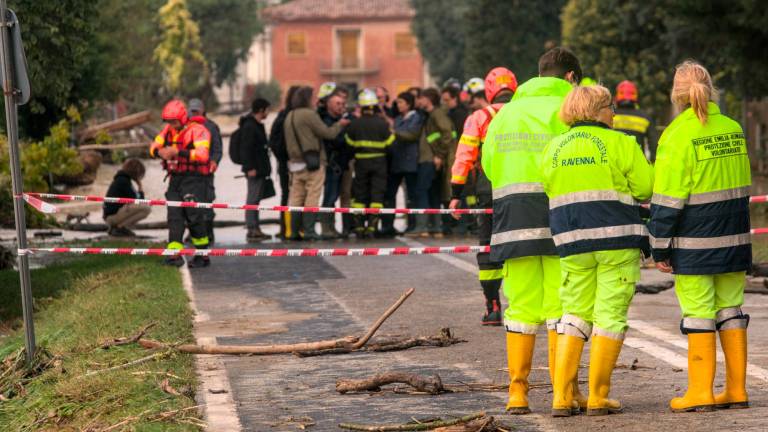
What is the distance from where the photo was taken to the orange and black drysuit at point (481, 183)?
10.5 meters

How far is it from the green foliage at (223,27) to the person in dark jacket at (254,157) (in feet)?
204

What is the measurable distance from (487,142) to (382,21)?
320ft

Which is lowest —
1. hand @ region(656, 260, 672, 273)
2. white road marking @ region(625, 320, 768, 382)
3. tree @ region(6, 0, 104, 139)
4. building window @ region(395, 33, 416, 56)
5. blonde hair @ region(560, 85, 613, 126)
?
white road marking @ region(625, 320, 768, 382)

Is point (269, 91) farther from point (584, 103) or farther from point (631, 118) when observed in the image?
point (584, 103)

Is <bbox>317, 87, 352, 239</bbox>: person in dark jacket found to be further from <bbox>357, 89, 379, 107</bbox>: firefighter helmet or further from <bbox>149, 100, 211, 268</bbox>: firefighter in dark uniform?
<bbox>149, 100, 211, 268</bbox>: firefighter in dark uniform

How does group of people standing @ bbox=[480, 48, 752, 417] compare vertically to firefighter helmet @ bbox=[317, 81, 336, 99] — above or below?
below

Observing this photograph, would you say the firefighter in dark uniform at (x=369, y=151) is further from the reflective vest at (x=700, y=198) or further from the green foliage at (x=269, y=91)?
the green foliage at (x=269, y=91)

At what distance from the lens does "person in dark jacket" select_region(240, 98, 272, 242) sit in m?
19.7

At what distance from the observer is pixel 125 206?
20.4 metres

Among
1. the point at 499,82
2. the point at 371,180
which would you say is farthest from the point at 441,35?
the point at 499,82

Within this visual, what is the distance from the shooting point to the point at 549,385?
8695 millimetres

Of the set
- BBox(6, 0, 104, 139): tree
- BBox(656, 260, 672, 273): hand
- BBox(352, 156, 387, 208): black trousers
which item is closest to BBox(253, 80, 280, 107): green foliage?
BBox(352, 156, 387, 208): black trousers

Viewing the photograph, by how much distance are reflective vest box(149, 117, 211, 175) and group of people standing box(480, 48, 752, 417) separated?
8.11 metres

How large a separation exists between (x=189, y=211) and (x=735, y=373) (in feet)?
29.6
